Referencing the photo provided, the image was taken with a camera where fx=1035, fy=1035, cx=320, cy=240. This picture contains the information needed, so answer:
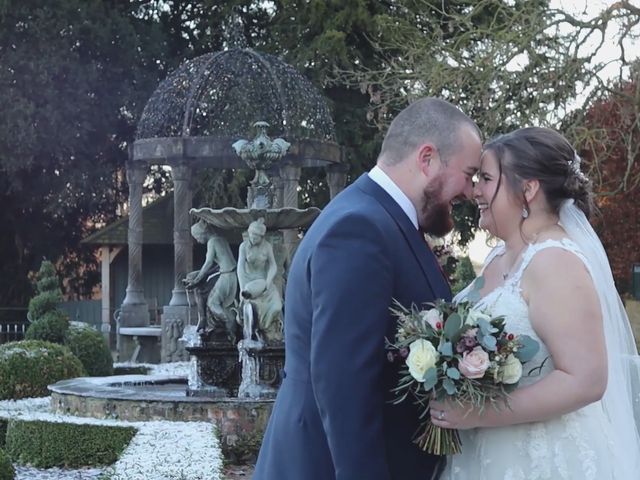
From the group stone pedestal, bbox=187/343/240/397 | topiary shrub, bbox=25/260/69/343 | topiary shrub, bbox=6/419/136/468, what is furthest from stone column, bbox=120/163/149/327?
topiary shrub, bbox=6/419/136/468

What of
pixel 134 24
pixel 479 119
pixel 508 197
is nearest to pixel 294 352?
pixel 508 197

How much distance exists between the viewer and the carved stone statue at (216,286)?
11.7 meters

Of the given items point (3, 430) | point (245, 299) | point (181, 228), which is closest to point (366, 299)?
point (245, 299)

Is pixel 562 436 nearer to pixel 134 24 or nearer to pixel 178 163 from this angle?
pixel 178 163

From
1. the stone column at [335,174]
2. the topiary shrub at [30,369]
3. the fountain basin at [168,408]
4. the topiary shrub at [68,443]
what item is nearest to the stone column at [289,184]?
the stone column at [335,174]

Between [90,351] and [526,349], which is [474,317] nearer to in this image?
[526,349]

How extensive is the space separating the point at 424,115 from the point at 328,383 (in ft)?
3.11

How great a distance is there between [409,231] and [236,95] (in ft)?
62.8

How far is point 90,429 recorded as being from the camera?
10.1 m

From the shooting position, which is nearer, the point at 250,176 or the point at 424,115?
the point at 424,115

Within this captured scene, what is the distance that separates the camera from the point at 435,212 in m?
3.56

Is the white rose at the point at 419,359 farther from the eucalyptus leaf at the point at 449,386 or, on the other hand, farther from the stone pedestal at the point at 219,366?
the stone pedestal at the point at 219,366

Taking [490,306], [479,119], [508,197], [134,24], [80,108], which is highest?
[134,24]

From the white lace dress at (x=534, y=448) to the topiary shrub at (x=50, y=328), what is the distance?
43.9 feet
